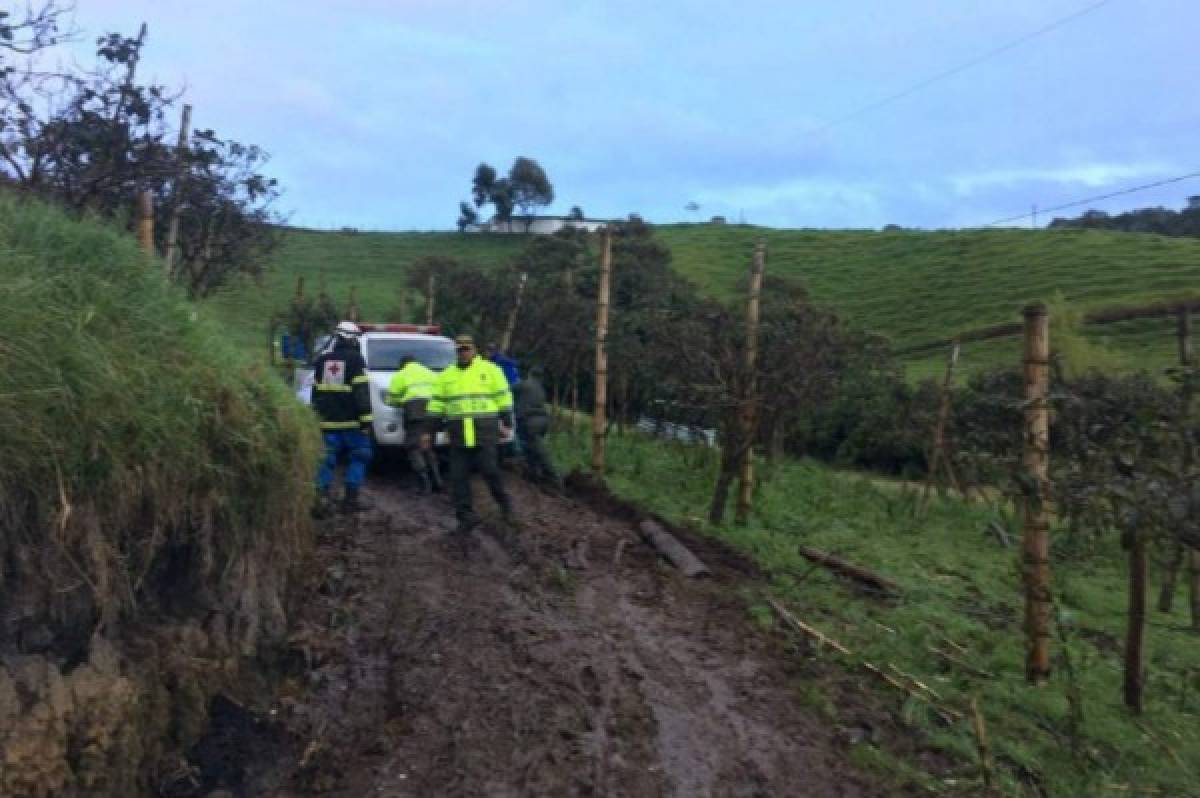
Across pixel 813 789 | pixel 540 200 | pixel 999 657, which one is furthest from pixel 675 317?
pixel 540 200

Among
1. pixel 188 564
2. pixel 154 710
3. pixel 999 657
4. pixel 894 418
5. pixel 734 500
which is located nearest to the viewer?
pixel 154 710

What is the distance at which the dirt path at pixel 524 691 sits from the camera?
540cm

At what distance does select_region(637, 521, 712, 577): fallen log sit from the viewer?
362 inches

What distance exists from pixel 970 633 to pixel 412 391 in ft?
18.4

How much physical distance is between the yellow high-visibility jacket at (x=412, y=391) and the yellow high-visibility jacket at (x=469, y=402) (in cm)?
111

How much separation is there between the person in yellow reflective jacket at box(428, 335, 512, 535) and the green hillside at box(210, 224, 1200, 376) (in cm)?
2876

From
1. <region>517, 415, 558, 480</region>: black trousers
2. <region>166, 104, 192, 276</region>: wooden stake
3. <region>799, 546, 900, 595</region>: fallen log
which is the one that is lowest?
<region>799, 546, 900, 595</region>: fallen log

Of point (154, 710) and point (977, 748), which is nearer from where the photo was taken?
point (154, 710)

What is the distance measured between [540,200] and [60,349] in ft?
224

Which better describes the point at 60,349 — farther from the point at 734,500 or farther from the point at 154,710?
the point at 734,500

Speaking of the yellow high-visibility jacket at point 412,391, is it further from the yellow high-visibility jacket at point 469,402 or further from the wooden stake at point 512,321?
the wooden stake at point 512,321

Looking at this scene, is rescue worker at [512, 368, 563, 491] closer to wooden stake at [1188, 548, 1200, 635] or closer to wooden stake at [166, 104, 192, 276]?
wooden stake at [166, 104, 192, 276]

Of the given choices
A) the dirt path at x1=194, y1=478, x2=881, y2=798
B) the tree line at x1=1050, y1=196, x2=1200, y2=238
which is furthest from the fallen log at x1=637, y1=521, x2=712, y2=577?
the tree line at x1=1050, y1=196, x2=1200, y2=238

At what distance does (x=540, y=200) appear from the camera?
72312mm
